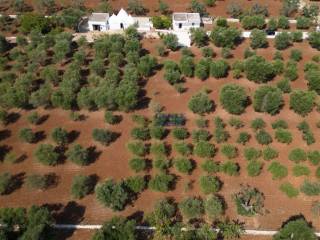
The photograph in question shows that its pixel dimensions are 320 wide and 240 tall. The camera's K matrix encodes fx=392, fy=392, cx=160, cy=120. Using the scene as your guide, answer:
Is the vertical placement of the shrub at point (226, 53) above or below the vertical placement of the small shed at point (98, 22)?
below

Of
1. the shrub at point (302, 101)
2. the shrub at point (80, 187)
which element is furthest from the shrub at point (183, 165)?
the shrub at point (302, 101)

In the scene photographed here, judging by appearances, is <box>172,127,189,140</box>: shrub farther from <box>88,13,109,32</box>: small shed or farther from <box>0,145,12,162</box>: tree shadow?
<box>88,13,109,32</box>: small shed

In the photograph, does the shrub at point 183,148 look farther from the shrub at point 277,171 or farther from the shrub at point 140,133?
the shrub at point 277,171

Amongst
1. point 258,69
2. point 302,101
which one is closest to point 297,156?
point 302,101

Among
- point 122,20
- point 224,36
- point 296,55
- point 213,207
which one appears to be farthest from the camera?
point 122,20

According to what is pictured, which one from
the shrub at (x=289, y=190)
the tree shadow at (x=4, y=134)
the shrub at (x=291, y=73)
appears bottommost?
the shrub at (x=289, y=190)

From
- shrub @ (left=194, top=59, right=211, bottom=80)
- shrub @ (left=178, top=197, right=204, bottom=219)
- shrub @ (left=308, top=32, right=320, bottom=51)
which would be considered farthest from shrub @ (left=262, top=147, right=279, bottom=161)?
shrub @ (left=308, top=32, right=320, bottom=51)

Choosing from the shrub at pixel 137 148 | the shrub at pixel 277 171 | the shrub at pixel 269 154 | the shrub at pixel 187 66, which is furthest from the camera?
the shrub at pixel 187 66

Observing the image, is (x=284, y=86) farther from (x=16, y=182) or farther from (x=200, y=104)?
(x=16, y=182)
